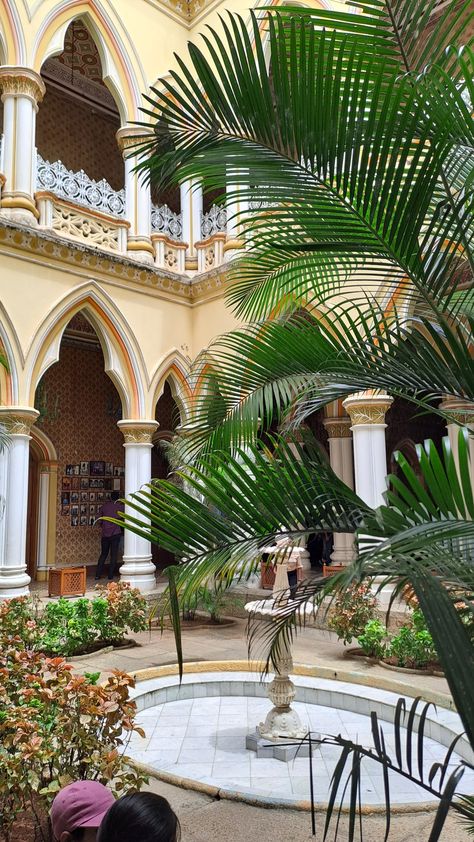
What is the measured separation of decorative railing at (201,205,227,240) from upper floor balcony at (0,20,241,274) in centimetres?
2

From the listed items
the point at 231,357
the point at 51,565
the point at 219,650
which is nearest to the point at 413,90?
the point at 231,357

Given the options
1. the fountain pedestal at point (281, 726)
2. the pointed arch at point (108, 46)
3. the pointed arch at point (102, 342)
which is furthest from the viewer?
the pointed arch at point (108, 46)

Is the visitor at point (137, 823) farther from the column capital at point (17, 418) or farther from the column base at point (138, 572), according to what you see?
the column base at point (138, 572)

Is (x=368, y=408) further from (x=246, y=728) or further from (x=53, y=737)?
(x=53, y=737)

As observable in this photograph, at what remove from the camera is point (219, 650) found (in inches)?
288

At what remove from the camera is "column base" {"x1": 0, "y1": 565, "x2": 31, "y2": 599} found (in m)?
8.60

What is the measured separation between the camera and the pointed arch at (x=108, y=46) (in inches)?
394

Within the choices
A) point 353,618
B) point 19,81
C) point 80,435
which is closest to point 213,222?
point 19,81

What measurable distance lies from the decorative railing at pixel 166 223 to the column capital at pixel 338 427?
A: 4743 mm

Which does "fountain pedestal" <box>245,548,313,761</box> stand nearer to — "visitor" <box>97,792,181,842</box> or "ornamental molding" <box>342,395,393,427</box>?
"visitor" <box>97,792,181,842</box>

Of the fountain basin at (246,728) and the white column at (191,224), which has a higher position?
the white column at (191,224)

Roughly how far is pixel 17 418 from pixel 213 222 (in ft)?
16.2

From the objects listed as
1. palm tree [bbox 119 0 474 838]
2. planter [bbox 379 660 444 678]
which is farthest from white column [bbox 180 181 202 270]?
palm tree [bbox 119 0 474 838]

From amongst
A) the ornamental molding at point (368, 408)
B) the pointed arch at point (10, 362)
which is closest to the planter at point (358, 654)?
the ornamental molding at point (368, 408)
